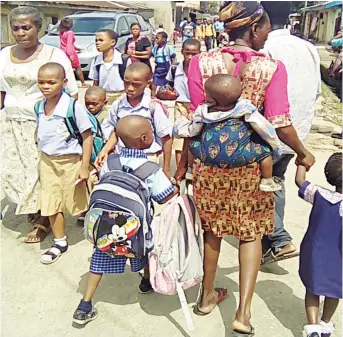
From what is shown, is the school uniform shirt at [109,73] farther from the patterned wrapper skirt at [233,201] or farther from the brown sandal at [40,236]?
the patterned wrapper skirt at [233,201]

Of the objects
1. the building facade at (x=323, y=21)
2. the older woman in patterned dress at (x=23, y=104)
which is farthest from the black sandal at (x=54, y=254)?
the building facade at (x=323, y=21)

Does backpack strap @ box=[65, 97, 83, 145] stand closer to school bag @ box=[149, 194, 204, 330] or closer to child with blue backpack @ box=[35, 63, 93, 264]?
child with blue backpack @ box=[35, 63, 93, 264]

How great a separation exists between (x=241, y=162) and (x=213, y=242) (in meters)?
0.54

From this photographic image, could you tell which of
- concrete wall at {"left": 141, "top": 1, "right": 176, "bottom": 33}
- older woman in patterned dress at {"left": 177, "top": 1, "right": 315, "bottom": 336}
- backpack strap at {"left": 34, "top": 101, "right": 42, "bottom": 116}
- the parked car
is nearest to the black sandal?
backpack strap at {"left": 34, "top": 101, "right": 42, "bottom": 116}

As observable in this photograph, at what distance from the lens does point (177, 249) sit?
2.61 m

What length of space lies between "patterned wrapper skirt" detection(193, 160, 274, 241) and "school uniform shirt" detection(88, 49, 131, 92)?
265 cm

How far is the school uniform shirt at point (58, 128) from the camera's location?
3.27m

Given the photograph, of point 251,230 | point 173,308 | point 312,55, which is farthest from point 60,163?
point 312,55

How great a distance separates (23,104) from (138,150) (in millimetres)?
1400

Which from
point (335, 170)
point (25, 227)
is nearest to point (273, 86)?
point (335, 170)

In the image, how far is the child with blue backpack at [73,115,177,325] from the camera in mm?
2418

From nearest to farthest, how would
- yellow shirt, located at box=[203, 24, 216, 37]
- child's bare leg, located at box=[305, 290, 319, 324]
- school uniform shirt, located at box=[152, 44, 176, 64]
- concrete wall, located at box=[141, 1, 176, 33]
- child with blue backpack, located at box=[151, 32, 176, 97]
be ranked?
child's bare leg, located at box=[305, 290, 319, 324] → child with blue backpack, located at box=[151, 32, 176, 97] → school uniform shirt, located at box=[152, 44, 176, 64] → yellow shirt, located at box=[203, 24, 216, 37] → concrete wall, located at box=[141, 1, 176, 33]

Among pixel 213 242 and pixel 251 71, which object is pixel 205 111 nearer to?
pixel 251 71

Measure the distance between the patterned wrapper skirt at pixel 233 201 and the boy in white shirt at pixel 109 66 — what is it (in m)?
2.63
